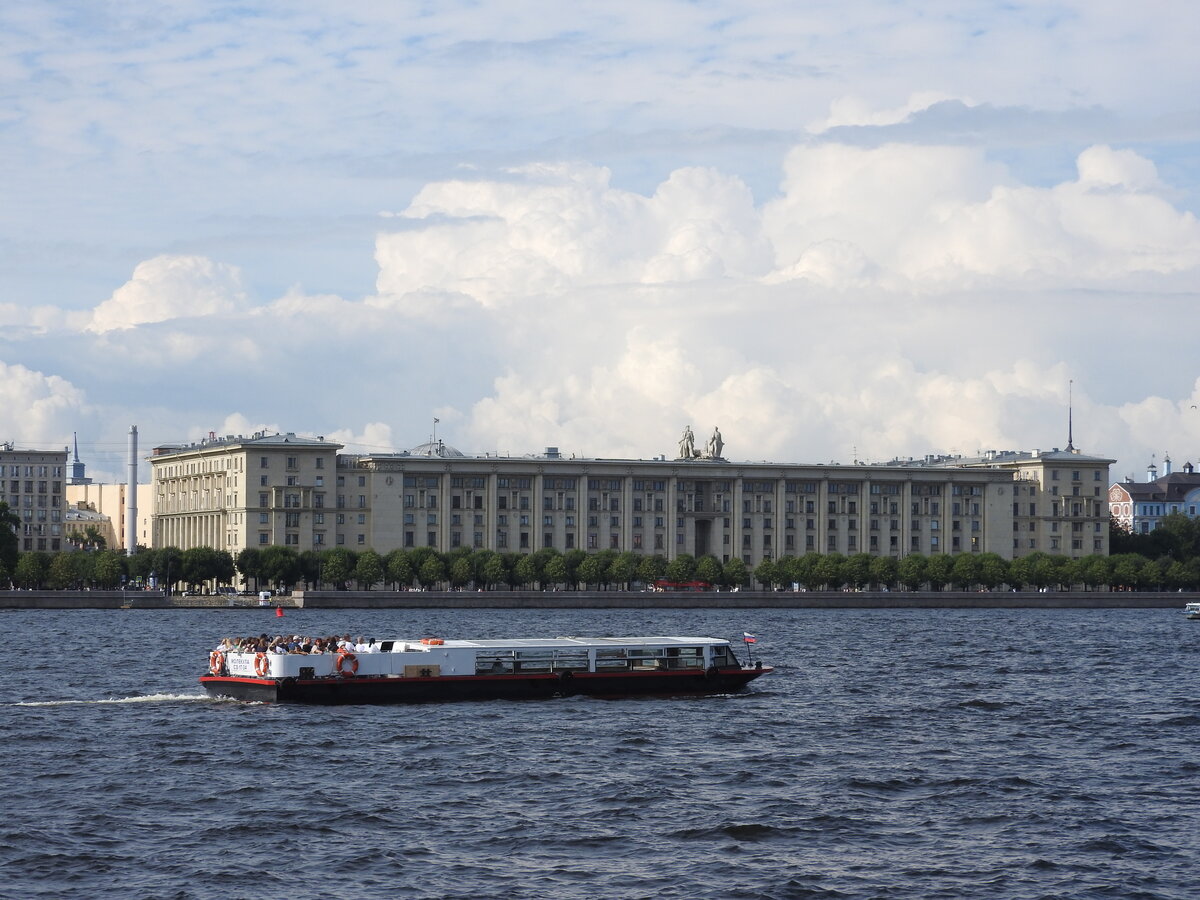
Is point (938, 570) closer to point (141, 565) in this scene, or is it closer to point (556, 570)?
point (556, 570)

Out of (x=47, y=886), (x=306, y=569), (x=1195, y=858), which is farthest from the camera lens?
(x=306, y=569)

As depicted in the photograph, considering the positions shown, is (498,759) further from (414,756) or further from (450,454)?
(450,454)

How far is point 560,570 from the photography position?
16775cm

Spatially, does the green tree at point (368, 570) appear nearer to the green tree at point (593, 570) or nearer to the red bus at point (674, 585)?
the green tree at point (593, 570)

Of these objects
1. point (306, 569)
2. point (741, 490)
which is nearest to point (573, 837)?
point (306, 569)

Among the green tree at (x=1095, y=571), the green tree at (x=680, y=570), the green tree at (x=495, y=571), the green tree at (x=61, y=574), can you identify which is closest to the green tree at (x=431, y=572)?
the green tree at (x=495, y=571)

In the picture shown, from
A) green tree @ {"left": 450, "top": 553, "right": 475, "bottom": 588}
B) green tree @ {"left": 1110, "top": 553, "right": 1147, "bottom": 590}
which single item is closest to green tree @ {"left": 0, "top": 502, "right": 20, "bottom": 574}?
green tree @ {"left": 450, "top": 553, "right": 475, "bottom": 588}

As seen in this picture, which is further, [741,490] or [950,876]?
[741,490]

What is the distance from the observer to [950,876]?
95.8ft

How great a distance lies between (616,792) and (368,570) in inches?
4999

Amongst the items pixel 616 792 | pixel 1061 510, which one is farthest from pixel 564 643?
pixel 1061 510

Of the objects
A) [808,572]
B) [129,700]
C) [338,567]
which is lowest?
[129,700]

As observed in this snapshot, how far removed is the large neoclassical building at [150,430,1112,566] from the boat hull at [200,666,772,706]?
12068 centimetres

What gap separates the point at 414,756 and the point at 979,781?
492 inches
